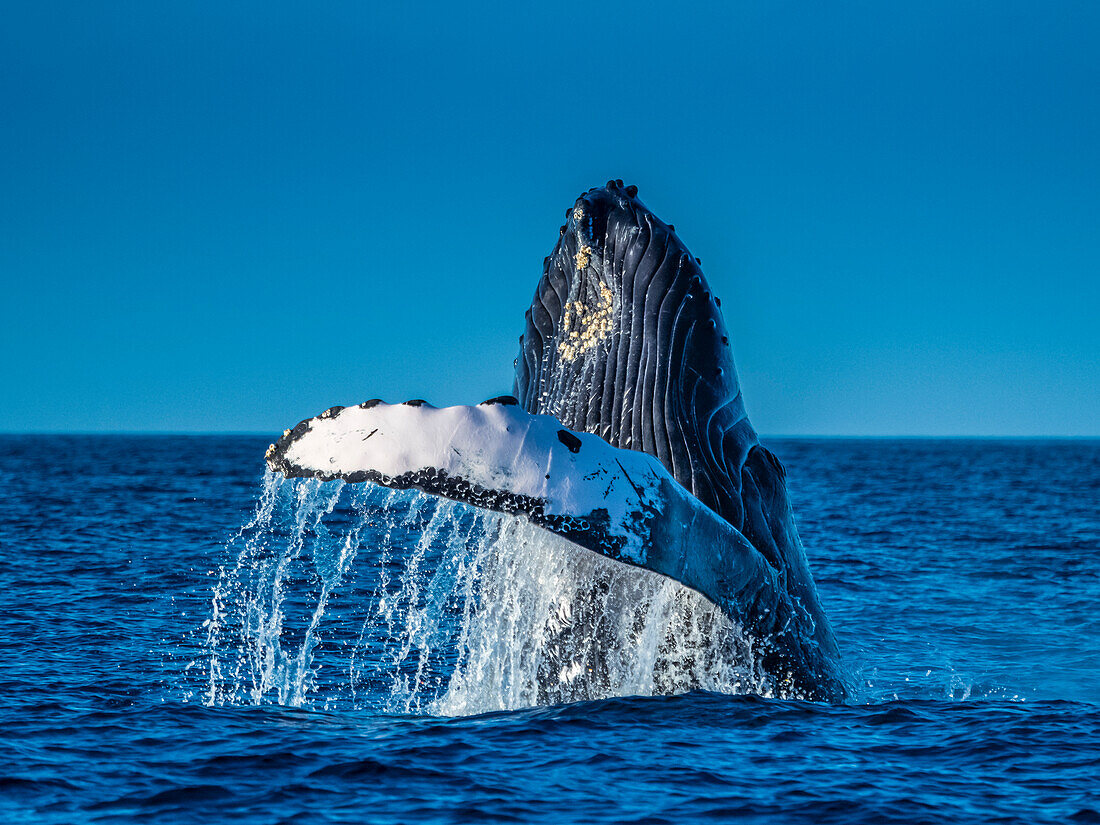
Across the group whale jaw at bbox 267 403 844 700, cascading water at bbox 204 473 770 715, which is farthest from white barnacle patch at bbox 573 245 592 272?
whale jaw at bbox 267 403 844 700

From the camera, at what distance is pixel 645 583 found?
7934mm

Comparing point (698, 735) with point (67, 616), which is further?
point (67, 616)

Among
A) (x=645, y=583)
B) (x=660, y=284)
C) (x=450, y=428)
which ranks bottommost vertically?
(x=645, y=583)

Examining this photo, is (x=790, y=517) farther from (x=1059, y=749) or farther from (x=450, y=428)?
(x=450, y=428)

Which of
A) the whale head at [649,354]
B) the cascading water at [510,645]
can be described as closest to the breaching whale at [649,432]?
the whale head at [649,354]

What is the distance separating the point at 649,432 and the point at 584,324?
0.87 meters

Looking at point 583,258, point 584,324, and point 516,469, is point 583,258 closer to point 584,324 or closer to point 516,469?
point 584,324

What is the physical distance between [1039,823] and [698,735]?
2.21 meters

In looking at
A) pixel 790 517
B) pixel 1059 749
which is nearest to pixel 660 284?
pixel 790 517

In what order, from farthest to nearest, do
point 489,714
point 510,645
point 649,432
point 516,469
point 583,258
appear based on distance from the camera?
1. point 489,714
2. point 510,645
3. point 583,258
4. point 649,432
5. point 516,469

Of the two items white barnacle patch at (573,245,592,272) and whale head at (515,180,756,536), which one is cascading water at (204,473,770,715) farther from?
white barnacle patch at (573,245,592,272)

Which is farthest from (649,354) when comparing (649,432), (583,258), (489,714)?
(489,714)

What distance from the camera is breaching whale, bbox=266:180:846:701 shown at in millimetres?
6066

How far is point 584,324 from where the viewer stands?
321 inches
